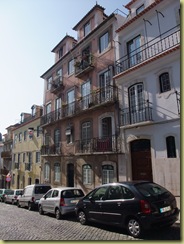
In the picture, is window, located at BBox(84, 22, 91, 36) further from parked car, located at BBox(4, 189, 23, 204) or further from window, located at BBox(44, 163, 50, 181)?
parked car, located at BBox(4, 189, 23, 204)

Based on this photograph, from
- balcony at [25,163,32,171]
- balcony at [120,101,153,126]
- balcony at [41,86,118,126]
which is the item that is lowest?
balcony at [25,163,32,171]

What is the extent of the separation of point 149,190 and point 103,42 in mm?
12558

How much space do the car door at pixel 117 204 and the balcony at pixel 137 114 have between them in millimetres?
5153

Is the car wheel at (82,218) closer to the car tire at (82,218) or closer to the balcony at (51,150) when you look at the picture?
the car tire at (82,218)

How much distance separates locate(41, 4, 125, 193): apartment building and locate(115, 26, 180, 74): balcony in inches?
48.0

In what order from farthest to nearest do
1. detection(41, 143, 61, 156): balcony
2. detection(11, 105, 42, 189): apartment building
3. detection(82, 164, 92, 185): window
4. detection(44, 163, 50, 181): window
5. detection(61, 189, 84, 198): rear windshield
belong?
Result: detection(11, 105, 42, 189): apartment building → detection(44, 163, 50, 181): window → detection(41, 143, 61, 156): balcony → detection(82, 164, 92, 185): window → detection(61, 189, 84, 198): rear windshield

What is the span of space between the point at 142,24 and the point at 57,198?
1142 cm

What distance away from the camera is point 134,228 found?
22.0 ft

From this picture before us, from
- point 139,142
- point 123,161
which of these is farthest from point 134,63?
point 123,161

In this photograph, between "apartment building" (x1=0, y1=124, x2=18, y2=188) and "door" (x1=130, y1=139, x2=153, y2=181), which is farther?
"apartment building" (x1=0, y1=124, x2=18, y2=188)

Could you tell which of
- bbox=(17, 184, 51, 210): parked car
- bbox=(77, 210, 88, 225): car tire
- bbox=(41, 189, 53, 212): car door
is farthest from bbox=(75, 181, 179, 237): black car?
bbox=(17, 184, 51, 210): parked car

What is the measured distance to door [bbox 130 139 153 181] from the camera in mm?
11969

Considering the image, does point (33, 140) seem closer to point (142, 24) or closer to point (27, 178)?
point (27, 178)

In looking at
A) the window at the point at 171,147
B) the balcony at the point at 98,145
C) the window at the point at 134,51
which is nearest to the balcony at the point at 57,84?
the balcony at the point at 98,145
